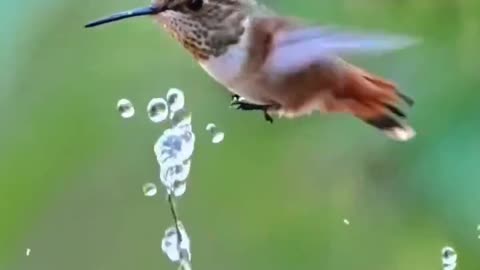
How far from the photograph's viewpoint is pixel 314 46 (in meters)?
0.74

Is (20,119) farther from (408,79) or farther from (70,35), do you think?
(408,79)

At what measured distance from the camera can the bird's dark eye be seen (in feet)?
2.51

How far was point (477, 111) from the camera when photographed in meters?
0.87

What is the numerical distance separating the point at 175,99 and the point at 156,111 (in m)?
0.02

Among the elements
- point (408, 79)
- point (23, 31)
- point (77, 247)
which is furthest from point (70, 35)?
point (408, 79)

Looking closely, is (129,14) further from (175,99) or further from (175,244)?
(175,244)

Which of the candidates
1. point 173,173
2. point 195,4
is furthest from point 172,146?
point 195,4

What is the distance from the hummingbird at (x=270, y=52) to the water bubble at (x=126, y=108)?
69 mm

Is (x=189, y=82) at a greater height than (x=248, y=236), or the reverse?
(x=189, y=82)

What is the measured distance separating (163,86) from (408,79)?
22cm

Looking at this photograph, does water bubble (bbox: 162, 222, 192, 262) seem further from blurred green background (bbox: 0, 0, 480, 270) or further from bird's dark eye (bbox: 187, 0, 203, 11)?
bird's dark eye (bbox: 187, 0, 203, 11)

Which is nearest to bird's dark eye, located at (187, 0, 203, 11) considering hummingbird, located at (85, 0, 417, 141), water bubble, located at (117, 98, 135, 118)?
hummingbird, located at (85, 0, 417, 141)

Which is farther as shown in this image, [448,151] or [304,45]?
[448,151]

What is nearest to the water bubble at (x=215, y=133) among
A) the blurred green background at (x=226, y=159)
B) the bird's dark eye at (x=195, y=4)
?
the blurred green background at (x=226, y=159)
